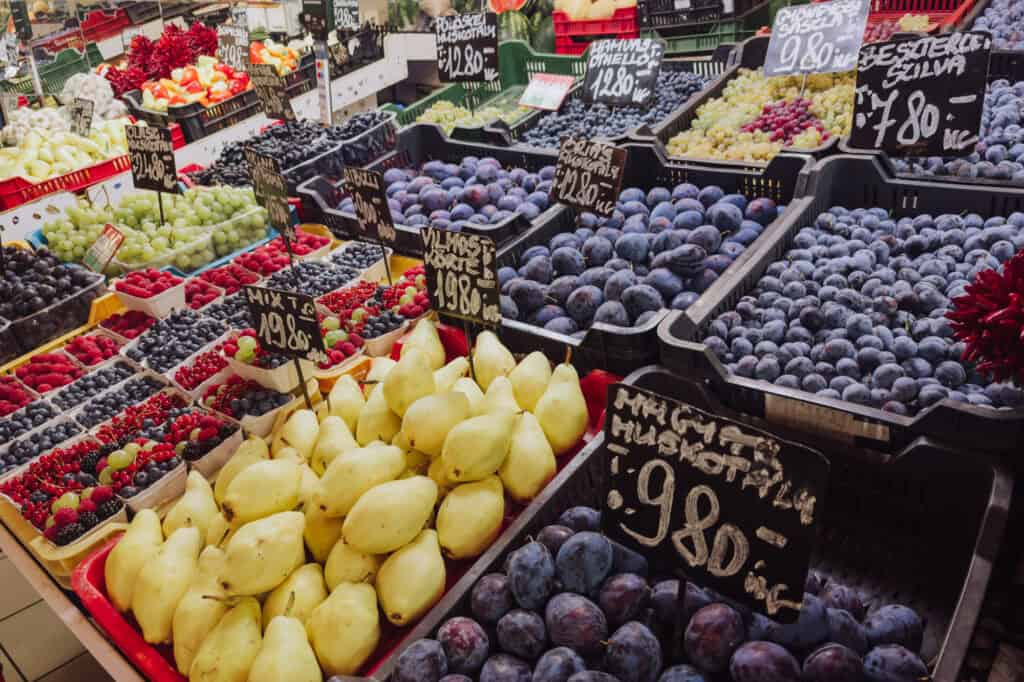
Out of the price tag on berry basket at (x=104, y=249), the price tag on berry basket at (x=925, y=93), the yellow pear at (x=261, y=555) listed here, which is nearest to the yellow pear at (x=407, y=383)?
the yellow pear at (x=261, y=555)

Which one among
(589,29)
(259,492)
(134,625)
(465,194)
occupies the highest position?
(589,29)

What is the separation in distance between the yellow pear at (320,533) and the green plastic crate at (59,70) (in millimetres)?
7488

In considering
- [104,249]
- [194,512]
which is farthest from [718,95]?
[194,512]

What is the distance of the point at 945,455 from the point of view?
1.53 meters

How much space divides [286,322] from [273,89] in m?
2.56

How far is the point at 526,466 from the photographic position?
65.2 inches

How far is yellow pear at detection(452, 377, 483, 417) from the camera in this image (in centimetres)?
178

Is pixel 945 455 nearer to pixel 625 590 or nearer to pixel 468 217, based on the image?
pixel 625 590

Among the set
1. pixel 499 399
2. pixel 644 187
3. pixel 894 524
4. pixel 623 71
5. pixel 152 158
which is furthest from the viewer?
pixel 623 71

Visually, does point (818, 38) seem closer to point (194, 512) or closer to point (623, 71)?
point (623, 71)

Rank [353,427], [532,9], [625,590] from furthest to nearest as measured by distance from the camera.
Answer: [532,9] < [353,427] < [625,590]

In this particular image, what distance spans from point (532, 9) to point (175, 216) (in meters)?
3.61

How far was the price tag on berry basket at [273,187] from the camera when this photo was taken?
105 inches

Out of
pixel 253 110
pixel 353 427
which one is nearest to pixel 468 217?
pixel 353 427
